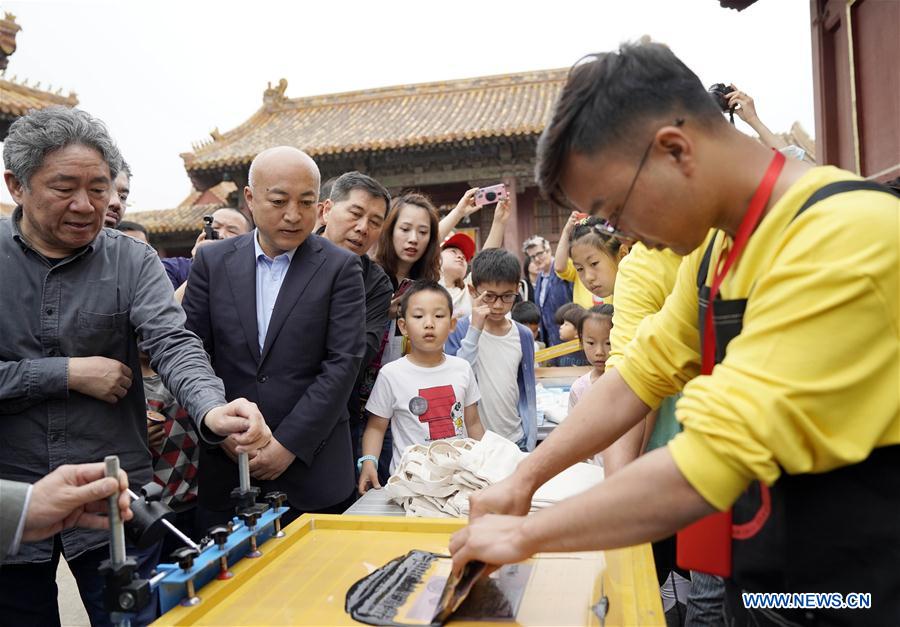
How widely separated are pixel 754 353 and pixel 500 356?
8.87 ft

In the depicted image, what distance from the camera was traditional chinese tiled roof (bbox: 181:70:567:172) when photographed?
1267 cm

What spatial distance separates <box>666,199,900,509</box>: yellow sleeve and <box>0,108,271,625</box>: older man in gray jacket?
1.20m

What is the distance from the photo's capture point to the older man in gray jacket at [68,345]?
188cm

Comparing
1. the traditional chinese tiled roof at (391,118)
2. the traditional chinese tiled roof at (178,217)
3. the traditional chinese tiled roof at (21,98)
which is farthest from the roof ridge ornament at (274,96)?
the traditional chinese tiled roof at (21,98)

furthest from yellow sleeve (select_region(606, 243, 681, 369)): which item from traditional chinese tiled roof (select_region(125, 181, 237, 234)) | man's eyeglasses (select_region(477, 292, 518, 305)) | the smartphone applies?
traditional chinese tiled roof (select_region(125, 181, 237, 234))

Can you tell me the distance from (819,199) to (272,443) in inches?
67.8

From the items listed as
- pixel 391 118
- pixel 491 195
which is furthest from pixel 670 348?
pixel 391 118

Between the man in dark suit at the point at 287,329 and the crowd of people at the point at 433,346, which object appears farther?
the man in dark suit at the point at 287,329

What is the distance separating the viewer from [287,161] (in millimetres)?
2449

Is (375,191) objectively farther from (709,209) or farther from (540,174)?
(709,209)

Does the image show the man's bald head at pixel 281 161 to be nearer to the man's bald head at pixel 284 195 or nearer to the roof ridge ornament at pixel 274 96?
the man's bald head at pixel 284 195

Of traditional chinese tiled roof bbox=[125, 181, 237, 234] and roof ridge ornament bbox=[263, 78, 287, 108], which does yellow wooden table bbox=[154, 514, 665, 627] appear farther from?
roof ridge ornament bbox=[263, 78, 287, 108]

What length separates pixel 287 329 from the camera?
240cm

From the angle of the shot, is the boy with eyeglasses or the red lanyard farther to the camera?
the boy with eyeglasses
